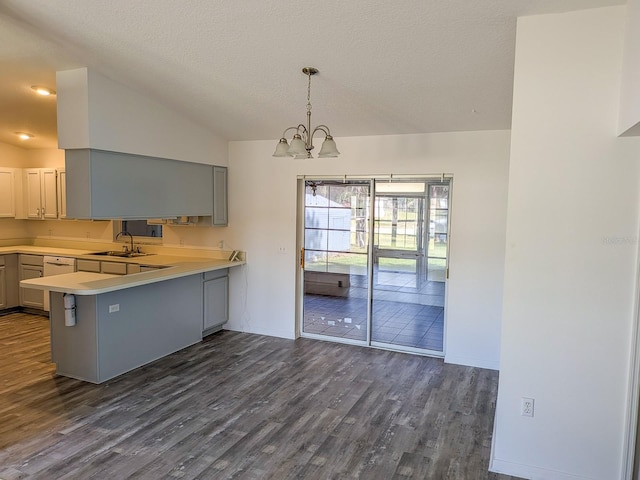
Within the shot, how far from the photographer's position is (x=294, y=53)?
11.2ft

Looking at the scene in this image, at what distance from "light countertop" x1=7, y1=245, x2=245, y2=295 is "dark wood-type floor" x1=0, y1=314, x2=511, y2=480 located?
91cm

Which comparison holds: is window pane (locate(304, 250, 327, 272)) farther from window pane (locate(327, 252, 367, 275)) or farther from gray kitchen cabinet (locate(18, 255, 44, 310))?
gray kitchen cabinet (locate(18, 255, 44, 310))

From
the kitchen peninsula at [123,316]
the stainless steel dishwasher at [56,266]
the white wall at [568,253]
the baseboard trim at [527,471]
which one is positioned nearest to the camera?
the white wall at [568,253]

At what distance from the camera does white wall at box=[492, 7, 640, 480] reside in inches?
101

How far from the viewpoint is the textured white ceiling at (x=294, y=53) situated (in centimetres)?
286

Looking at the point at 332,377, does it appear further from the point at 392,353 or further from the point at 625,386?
the point at 625,386

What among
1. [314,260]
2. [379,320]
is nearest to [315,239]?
[314,260]

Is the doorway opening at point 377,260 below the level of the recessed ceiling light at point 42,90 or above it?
below

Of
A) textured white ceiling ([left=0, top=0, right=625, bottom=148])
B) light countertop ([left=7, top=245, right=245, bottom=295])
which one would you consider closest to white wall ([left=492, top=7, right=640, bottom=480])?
textured white ceiling ([left=0, top=0, right=625, bottom=148])

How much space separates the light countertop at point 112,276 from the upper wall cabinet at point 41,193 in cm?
56

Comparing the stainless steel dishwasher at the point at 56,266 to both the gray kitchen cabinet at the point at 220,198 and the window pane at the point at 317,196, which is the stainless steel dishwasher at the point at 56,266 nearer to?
the gray kitchen cabinet at the point at 220,198

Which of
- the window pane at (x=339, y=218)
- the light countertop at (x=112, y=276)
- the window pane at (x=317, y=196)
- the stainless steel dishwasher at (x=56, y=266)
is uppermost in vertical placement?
the window pane at (x=317, y=196)

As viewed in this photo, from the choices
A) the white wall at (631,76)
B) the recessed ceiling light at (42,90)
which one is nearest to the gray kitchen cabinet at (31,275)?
the recessed ceiling light at (42,90)

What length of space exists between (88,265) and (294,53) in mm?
4222
